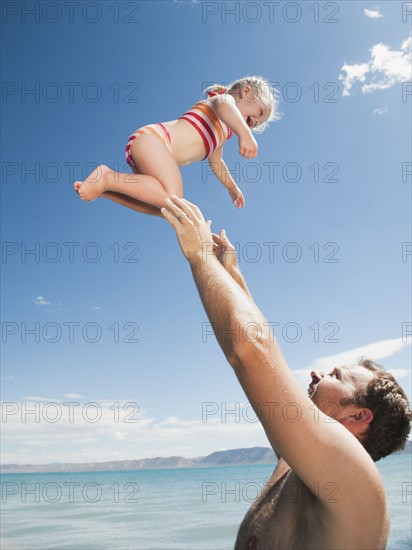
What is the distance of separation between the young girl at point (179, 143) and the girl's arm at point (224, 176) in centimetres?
6

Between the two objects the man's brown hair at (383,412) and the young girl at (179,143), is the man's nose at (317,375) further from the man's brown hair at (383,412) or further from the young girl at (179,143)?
the young girl at (179,143)

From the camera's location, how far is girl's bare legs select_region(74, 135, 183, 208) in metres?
2.90

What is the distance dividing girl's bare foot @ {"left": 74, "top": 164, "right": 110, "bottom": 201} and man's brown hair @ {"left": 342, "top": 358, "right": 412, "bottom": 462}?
1863 mm

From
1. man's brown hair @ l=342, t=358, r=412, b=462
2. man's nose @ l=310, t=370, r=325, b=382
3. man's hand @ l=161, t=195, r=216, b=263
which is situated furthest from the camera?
man's nose @ l=310, t=370, r=325, b=382

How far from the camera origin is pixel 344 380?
8.20 ft

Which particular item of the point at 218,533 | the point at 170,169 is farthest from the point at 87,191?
the point at 218,533

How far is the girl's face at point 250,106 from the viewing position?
3.58 m

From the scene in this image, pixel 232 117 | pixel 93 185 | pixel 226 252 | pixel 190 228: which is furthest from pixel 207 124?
pixel 190 228

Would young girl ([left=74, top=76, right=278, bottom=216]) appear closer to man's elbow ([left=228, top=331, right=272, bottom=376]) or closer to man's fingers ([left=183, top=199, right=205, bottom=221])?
man's fingers ([left=183, top=199, right=205, bottom=221])

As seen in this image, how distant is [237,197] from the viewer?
3.87 m

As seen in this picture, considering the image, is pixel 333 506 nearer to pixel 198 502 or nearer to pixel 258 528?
pixel 258 528

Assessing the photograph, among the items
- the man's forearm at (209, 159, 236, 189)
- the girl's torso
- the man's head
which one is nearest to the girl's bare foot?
the girl's torso

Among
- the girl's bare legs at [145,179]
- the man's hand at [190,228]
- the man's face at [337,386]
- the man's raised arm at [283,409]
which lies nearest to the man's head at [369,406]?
the man's face at [337,386]

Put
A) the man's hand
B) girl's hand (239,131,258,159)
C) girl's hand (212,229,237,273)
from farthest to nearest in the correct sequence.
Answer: girl's hand (239,131,258,159) → girl's hand (212,229,237,273) → the man's hand
